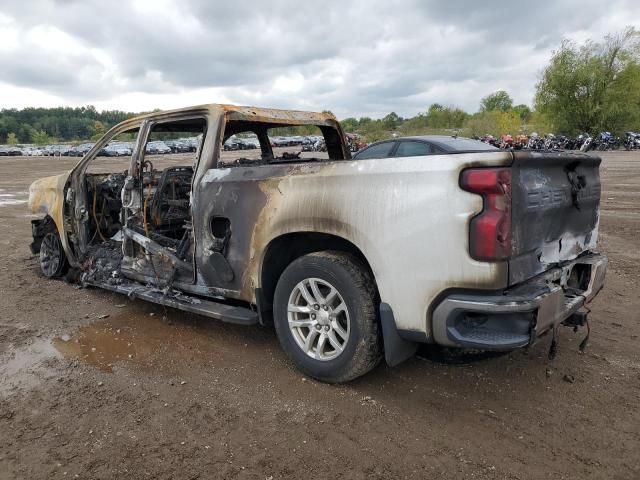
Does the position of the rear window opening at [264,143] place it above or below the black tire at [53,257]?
above

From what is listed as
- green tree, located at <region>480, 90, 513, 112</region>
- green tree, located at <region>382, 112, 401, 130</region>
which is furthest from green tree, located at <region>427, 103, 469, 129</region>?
green tree, located at <region>480, 90, 513, 112</region>

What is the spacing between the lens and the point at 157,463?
2.59 metres

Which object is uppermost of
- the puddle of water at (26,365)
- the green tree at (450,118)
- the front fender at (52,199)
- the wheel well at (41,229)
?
the green tree at (450,118)

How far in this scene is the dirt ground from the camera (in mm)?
2553

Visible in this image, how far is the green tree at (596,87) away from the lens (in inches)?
1802

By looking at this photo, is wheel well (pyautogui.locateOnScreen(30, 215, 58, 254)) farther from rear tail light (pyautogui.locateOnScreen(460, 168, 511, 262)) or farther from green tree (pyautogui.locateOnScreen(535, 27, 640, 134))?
green tree (pyautogui.locateOnScreen(535, 27, 640, 134))

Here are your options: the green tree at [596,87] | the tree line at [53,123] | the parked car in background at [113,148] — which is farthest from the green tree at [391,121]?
the tree line at [53,123]

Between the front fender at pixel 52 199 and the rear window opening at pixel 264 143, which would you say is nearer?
the rear window opening at pixel 264 143

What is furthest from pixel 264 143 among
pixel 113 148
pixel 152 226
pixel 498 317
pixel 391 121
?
pixel 391 121

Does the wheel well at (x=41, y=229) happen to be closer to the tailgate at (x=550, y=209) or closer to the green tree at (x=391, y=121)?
the tailgate at (x=550, y=209)

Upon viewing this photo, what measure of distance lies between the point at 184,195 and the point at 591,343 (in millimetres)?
3860

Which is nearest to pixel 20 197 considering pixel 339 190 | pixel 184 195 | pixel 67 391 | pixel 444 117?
pixel 184 195

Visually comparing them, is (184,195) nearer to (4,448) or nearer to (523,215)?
(4,448)

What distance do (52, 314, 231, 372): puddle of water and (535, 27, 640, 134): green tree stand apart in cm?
5094
